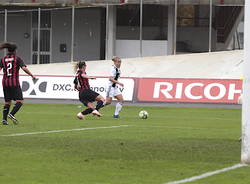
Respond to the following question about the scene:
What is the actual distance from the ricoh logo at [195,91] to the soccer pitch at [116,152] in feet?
33.6

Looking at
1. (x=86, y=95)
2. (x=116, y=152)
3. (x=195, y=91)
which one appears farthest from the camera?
(x=195, y=91)

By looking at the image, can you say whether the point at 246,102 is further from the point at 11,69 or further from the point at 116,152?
the point at 11,69

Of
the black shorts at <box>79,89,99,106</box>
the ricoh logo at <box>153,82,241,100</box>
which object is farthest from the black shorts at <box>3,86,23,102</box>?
the ricoh logo at <box>153,82,241,100</box>

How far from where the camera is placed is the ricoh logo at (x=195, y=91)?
1288 inches

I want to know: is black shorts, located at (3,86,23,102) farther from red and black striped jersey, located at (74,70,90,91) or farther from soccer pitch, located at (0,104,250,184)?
red and black striped jersey, located at (74,70,90,91)

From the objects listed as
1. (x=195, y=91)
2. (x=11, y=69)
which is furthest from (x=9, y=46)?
(x=195, y=91)

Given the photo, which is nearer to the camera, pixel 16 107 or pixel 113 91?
pixel 16 107

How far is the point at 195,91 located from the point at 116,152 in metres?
19.8

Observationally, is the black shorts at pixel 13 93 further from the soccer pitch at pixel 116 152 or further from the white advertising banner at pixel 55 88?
the white advertising banner at pixel 55 88

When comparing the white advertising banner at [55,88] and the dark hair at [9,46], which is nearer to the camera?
the dark hair at [9,46]

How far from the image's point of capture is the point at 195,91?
108 feet

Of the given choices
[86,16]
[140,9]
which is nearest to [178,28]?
[140,9]

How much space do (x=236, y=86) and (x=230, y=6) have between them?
1466cm

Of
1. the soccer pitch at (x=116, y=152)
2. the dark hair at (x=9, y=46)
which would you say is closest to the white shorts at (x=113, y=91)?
the soccer pitch at (x=116, y=152)
